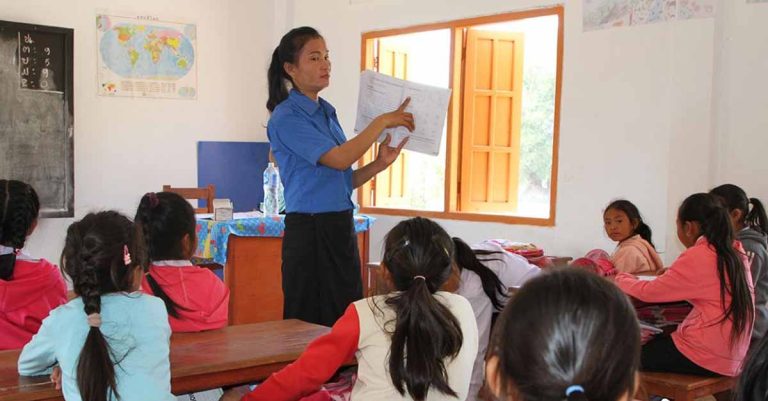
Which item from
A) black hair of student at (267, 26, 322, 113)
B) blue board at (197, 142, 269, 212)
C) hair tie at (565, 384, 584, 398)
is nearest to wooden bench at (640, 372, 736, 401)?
black hair of student at (267, 26, 322, 113)

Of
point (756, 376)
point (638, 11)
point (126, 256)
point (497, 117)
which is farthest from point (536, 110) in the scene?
point (756, 376)

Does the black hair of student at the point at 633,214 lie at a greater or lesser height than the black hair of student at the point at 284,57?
lesser

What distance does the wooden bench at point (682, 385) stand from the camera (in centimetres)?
253

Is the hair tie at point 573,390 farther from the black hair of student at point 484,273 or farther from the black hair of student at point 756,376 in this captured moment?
the black hair of student at point 484,273

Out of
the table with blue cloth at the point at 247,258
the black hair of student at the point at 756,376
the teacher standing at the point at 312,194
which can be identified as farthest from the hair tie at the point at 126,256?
the table with blue cloth at the point at 247,258

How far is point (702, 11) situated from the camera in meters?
4.14

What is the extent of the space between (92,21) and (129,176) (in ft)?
3.64

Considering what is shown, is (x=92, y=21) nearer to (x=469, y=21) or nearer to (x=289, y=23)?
(x=289, y=23)

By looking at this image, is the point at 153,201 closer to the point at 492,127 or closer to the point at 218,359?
the point at 218,359

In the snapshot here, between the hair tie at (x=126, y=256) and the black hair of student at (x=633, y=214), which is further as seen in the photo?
the black hair of student at (x=633, y=214)

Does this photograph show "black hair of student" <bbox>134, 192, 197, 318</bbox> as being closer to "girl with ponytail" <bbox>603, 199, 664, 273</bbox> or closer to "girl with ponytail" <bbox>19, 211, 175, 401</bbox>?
"girl with ponytail" <bbox>19, 211, 175, 401</bbox>

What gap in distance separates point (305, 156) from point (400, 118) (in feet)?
1.09

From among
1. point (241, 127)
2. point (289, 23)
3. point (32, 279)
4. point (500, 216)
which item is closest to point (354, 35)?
point (289, 23)

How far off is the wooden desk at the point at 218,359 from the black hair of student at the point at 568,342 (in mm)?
1023
